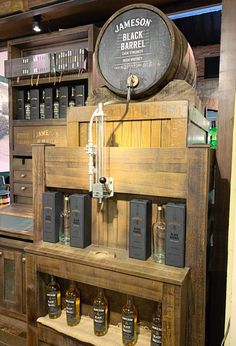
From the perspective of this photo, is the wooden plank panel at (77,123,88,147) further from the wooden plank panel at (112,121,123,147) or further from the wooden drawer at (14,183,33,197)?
the wooden drawer at (14,183,33,197)

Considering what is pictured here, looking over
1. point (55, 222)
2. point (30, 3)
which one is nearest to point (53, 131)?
point (30, 3)

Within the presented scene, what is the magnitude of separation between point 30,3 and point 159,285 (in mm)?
2227

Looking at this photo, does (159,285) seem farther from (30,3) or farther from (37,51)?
(37,51)

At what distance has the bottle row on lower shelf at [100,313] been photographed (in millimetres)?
1262

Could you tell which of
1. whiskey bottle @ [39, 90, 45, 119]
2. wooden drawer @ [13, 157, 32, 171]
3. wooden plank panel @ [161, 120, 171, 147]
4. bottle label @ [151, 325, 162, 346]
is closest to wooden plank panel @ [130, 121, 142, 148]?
wooden plank panel @ [161, 120, 171, 147]

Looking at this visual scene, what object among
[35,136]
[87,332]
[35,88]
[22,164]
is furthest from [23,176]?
[87,332]

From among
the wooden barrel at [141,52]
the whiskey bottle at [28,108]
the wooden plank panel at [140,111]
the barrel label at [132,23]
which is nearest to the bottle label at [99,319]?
the wooden plank panel at [140,111]

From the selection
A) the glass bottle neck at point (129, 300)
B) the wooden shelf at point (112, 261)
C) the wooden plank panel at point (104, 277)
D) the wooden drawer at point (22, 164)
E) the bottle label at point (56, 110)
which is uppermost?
the bottle label at point (56, 110)

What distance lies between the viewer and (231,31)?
158cm

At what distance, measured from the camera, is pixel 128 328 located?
50.0 inches

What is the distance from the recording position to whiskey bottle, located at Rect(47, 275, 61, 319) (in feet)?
4.83

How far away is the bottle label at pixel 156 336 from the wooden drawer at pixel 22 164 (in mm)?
1838

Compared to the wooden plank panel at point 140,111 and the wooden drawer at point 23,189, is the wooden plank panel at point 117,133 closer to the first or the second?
the wooden plank panel at point 140,111

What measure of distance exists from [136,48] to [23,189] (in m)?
1.79
